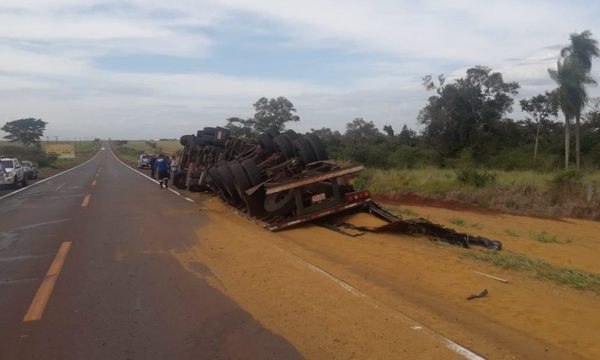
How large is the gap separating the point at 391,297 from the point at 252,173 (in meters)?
8.37

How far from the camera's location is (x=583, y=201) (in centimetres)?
Answer: 1856

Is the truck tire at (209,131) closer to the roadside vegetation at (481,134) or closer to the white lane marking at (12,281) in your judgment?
the roadside vegetation at (481,134)

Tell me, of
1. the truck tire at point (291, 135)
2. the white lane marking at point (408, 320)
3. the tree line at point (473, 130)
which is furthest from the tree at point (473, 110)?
the white lane marking at point (408, 320)

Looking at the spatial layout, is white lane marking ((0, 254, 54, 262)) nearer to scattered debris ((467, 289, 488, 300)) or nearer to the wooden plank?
the wooden plank

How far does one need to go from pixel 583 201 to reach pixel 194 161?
50.6ft

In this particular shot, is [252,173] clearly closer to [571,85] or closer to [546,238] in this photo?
[546,238]

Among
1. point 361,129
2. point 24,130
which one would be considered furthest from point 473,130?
point 24,130

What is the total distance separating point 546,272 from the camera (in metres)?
8.18

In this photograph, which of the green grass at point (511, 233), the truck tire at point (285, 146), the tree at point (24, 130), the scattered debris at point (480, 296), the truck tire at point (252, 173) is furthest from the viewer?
the tree at point (24, 130)

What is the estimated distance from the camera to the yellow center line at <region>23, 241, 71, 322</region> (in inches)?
247

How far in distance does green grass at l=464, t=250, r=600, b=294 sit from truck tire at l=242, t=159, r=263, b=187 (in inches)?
259

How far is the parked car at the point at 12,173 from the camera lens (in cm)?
2841

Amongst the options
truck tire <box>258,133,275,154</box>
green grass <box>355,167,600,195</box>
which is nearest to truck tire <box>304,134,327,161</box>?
truck tire <box>258,133,275,154</box>

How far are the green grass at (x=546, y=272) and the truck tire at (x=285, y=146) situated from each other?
7.18 m
